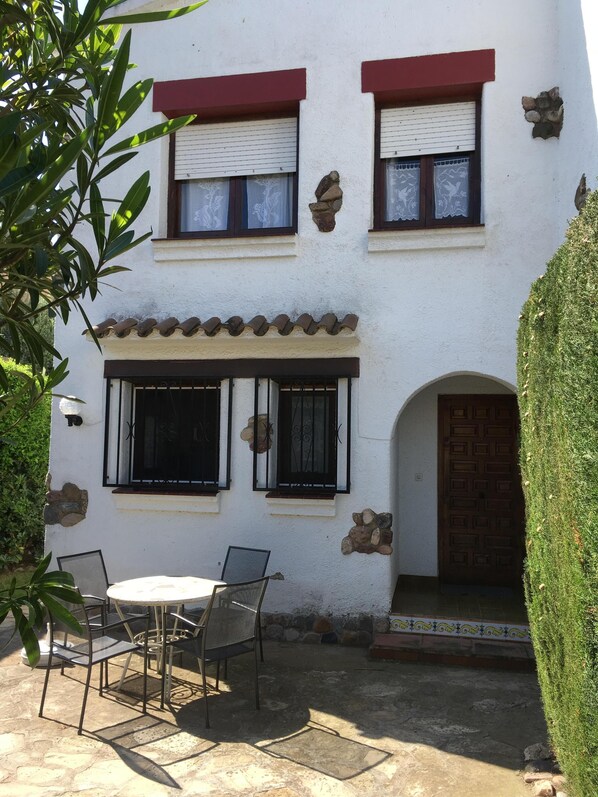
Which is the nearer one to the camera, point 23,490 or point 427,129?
point 427,129

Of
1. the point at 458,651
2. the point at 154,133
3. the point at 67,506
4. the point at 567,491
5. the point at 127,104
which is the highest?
the point at 127,104

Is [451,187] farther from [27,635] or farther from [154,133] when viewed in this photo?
[27,635]

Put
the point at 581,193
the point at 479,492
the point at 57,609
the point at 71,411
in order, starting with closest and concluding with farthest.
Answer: the point at 57,609
the point at 581,193
the point at 71,411
the point at 479,492

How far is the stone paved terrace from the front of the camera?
4051 mm

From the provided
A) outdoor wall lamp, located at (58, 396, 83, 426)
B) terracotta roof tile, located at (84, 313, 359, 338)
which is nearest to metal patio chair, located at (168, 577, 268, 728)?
terracotta roof tile, located at (84, 313, 359, 338)

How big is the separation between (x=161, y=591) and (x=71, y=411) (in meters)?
2.50

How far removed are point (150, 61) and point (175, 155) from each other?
3.75 feet

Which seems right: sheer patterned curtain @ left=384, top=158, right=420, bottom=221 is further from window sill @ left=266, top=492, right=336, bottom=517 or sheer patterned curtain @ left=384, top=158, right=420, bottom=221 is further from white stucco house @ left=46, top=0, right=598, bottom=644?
window sill @ left=266, top=492, right=336, bottom=517

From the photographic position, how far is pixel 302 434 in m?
7.37

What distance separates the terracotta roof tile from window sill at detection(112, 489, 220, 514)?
174 cm

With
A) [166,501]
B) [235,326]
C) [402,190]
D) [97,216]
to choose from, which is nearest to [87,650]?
[166,501]

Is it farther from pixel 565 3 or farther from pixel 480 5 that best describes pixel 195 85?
pixel 565 3

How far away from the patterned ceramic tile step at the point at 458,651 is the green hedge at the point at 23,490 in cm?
565

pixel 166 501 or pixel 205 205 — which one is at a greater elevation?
pixel 205 205
